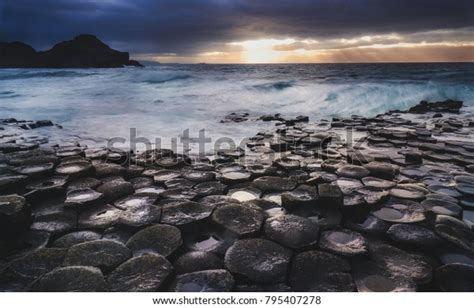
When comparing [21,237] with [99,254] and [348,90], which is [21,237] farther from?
[348,90]

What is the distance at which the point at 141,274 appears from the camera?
192cm

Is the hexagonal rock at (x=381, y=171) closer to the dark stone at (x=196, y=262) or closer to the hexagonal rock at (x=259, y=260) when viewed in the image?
the hexagonal rock at (x=259, y=260)

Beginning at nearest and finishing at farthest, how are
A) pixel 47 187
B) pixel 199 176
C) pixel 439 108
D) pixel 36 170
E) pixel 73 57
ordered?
1. pixel 47 187
2. pixel 36 170
3. pixel 199 176
4. pixel 439 108
5. pixel 73 57

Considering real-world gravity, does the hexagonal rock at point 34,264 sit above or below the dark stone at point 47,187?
below

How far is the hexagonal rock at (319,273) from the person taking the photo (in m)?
1.89

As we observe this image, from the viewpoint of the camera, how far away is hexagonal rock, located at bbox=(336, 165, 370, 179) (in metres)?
3.51

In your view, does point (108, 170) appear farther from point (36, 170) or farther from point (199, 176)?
point (199, 176)

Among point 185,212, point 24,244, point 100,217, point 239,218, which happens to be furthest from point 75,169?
point 239,218

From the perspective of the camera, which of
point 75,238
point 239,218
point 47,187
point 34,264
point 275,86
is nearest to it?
point 34,264

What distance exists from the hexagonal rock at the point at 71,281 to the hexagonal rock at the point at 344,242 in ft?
4.64

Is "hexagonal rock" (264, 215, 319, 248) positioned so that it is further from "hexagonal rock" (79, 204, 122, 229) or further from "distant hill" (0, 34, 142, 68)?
"distant hill" (0, 34, 142, 68)

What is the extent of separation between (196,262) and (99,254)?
0.62 meters

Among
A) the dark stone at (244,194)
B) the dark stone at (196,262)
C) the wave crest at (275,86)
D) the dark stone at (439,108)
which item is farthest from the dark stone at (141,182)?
the wave crest at (275,86)

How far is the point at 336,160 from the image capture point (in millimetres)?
4176
